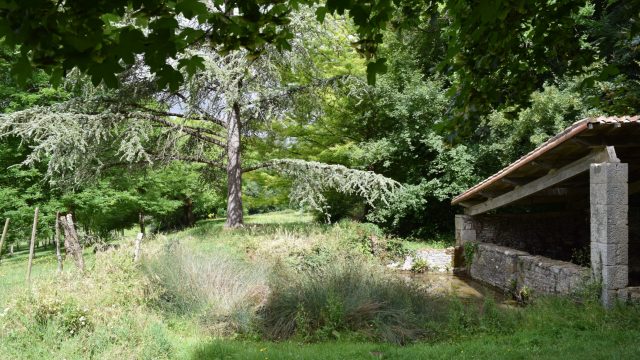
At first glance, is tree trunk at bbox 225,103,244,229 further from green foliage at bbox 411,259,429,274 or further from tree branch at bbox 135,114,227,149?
green foliage at bbox 411,259,429,274

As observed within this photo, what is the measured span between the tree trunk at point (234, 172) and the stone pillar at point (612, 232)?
10.0 meters

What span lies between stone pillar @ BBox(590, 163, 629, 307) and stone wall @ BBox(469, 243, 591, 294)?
1.40 feet

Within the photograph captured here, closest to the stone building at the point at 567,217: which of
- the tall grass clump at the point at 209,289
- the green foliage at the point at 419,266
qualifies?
the green foliage at the point at 419,266

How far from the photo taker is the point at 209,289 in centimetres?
723

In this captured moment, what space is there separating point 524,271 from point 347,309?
454 cm

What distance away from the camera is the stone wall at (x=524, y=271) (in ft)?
24.8

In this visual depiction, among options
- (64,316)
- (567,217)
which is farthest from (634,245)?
(64,316)

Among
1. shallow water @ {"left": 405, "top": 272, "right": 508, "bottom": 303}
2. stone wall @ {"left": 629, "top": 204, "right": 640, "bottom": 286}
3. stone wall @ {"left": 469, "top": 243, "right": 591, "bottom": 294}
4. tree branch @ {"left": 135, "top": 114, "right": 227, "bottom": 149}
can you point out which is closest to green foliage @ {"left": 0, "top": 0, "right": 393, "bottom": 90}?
stone wall @ {"left": 469, "top": 243, "right": 591, "bottom": 294}

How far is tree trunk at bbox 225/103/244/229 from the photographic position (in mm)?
14117

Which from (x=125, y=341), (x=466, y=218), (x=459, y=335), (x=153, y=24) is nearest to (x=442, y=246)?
(x=466, y=218)

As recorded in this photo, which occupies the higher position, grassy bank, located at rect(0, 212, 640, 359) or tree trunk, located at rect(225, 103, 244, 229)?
tree trunk, located at rect(225, 103, 244, 229)

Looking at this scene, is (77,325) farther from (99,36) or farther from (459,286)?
(459,286)

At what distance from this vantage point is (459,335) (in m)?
6.09

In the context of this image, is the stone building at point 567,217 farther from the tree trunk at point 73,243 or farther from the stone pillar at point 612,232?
the tree trunk at point 73,243
